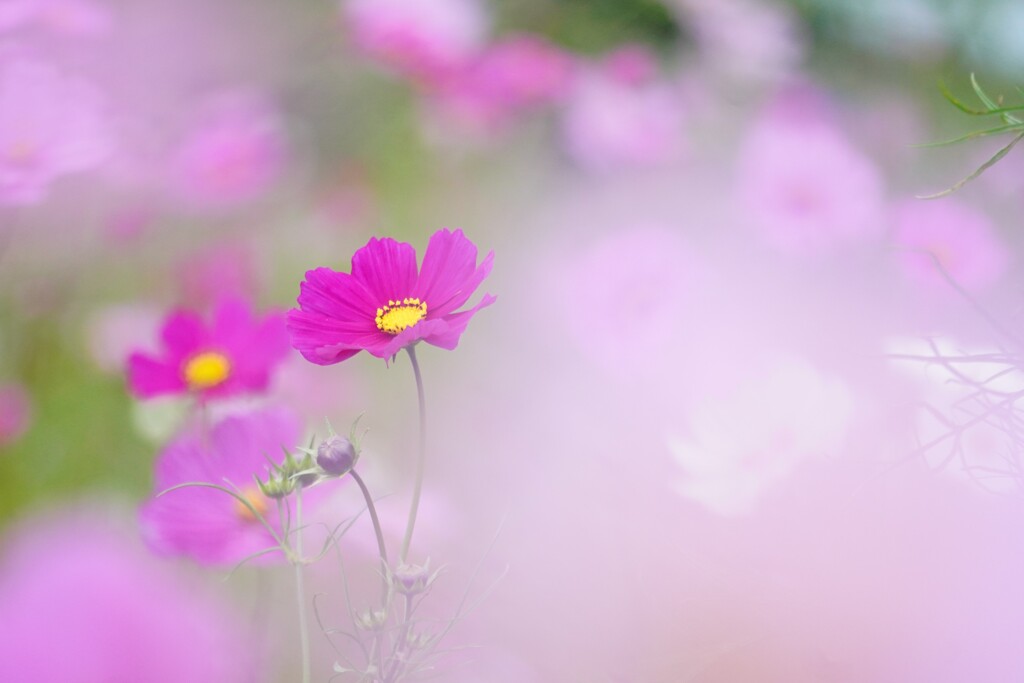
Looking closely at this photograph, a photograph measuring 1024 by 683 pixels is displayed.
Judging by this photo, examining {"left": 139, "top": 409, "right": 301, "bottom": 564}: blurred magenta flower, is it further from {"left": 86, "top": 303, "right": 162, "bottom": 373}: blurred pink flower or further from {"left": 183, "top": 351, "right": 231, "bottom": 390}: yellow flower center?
{"left": 86, "top": 303, "right": 162, "bottom": 373}: blurred pink flower

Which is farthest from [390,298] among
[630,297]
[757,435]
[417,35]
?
[417,35]

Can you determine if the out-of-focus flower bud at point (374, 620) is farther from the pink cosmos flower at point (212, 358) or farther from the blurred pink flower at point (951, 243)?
the blurred pink flower at point (951, 243)

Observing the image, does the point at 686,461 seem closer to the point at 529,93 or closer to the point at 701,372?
the point at 701,372

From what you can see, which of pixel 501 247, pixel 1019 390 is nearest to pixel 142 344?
pixel 501 247

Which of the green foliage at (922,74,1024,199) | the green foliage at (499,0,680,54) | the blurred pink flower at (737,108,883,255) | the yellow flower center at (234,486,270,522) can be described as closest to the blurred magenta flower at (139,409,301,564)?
the yellow flower center at (234,486,270,522)

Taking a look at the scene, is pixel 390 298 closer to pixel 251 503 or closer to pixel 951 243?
pixel 251 503
